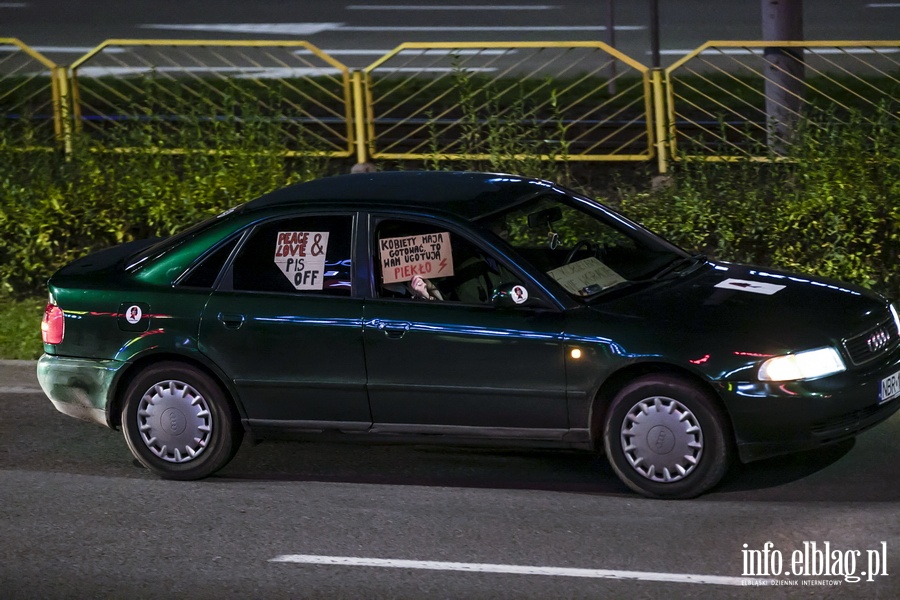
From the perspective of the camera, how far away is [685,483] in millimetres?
6488

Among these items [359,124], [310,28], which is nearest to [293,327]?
[359,124]

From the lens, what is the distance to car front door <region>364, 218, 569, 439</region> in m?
6.63

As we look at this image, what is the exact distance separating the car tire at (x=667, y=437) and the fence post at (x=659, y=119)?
523 cm

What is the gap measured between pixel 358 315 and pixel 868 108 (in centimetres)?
886

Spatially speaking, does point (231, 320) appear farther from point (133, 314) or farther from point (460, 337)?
point (460, 337)

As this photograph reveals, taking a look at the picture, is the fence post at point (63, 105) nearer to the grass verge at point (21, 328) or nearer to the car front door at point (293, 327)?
the grass verge at point (21, 328)

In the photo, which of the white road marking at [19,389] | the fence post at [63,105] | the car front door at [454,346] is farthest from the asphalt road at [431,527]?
the fence post at [63,105]

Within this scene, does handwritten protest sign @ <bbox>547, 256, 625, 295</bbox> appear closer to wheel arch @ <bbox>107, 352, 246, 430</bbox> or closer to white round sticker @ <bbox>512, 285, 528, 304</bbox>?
white round sticker @ <bbox>512, 285, 528, 304</bbox>

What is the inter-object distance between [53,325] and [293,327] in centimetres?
139

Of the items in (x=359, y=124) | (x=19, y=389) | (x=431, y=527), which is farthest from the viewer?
(x=359, y=124)

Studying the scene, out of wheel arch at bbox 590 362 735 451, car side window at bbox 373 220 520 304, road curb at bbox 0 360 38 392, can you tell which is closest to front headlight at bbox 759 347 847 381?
wheel arch at bbox 590 362 735 451

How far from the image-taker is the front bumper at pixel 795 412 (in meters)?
6.29

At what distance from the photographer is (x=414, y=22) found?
21594 mm

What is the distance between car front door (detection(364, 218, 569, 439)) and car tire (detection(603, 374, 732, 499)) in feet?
0.97
